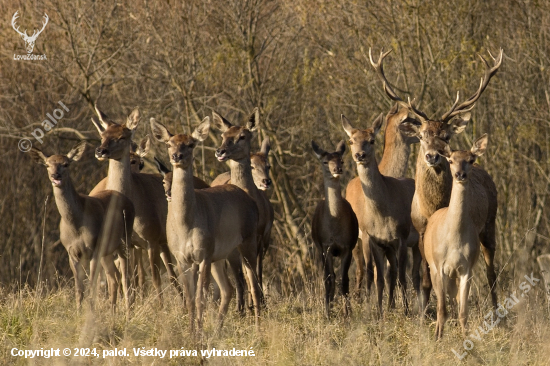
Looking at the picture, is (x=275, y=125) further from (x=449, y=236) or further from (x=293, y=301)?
(x=449, y=236)

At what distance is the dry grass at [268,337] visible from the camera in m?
7.10

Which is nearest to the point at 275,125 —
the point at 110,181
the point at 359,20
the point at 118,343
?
the point at 359,20

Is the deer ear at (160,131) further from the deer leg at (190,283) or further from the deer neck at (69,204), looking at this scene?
the deer leg at (190,283)

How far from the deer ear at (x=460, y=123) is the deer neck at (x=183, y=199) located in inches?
132

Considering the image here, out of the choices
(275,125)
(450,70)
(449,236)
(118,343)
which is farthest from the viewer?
(275,125)

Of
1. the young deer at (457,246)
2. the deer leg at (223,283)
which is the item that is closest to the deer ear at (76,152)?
the deer leg at (223,283)

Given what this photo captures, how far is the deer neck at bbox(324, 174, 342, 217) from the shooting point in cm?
970

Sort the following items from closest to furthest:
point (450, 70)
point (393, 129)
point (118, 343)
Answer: point (118, 343) → point (393, 129) → point (450, 70)

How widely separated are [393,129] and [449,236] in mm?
3891

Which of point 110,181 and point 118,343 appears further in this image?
point 110,181

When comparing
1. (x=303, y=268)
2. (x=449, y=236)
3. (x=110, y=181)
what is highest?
(x=110, y=181)

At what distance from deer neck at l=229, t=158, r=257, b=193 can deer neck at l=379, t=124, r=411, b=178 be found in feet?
7.50

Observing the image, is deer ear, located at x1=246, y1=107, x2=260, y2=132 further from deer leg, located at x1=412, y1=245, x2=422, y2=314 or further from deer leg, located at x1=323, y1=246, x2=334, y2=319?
deer leg, located at x1=412, y1=245, x2=422, y2=314

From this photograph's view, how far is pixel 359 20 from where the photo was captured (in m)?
15.4
